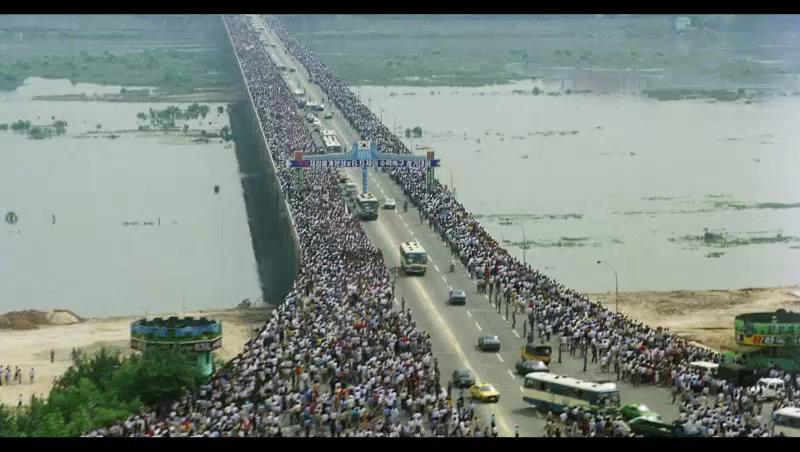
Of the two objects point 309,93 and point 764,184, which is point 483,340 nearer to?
point 764,184

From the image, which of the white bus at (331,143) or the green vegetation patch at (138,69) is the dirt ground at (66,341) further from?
the green vegetation patch at (138,69)

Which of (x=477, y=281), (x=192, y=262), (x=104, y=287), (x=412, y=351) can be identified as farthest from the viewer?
(x=192, y=262)

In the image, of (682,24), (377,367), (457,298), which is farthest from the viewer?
(682,24)

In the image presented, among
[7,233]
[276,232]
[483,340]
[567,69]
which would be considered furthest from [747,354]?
[567,69]

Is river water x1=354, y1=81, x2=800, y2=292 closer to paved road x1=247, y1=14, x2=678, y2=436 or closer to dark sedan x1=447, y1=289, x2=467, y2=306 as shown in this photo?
paved road x1=247, y1=14, x2=678, y2=436

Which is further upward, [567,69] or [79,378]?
[567,69]

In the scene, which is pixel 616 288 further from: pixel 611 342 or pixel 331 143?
pixel 331 143

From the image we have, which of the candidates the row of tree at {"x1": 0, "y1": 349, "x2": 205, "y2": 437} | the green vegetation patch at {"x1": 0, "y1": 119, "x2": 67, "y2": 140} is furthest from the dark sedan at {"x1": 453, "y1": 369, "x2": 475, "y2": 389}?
the green vegetation patch at {"x1": 0, "y1": 119, "x2": 67, "y2": 140}

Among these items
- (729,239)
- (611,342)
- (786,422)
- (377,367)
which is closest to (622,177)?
(729,239)
